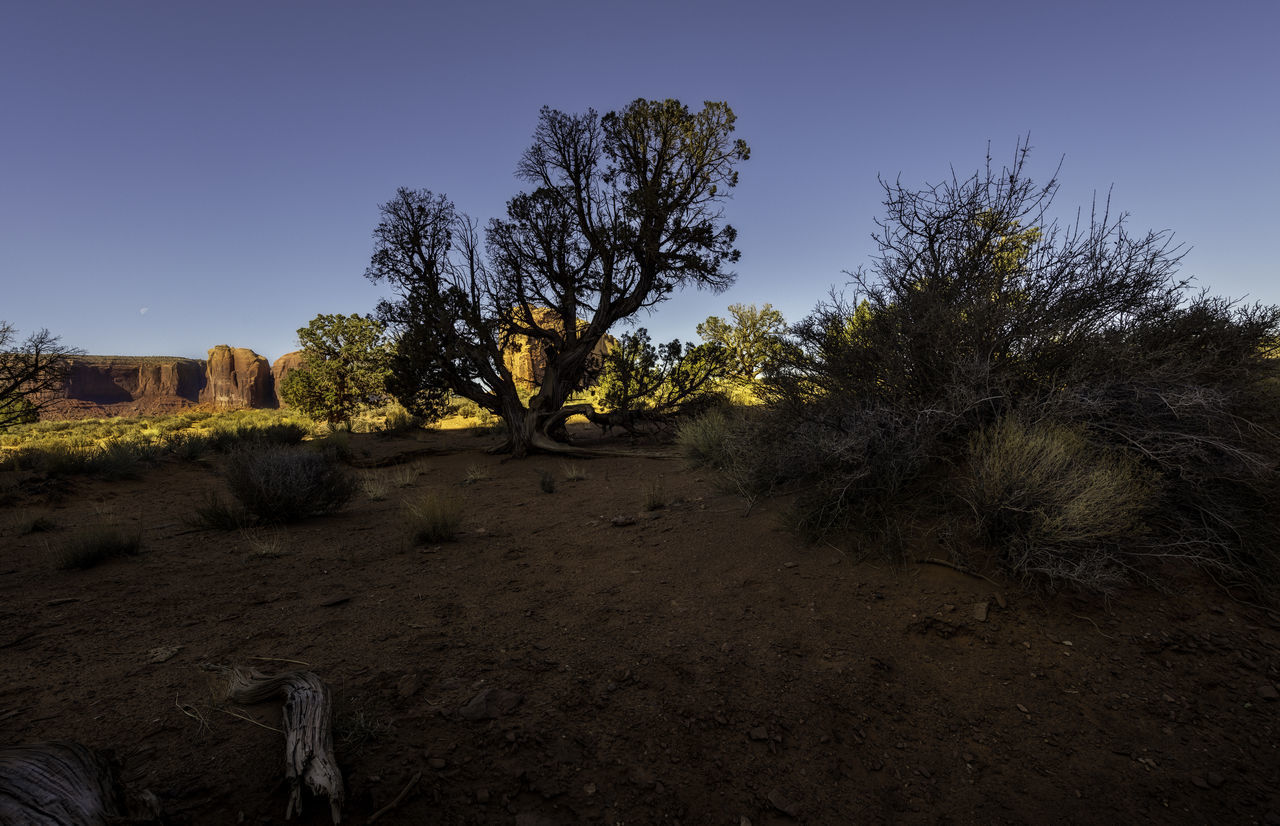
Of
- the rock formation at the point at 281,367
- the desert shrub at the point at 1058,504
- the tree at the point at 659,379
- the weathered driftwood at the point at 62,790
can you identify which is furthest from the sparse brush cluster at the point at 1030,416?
the rock formation at the point at 281,367

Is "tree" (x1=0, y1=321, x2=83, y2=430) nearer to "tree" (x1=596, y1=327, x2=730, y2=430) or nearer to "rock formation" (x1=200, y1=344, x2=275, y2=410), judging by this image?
"tree" (x1=596, y1=327, x2=730, y2=430)

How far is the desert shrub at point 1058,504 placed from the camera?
3334mm

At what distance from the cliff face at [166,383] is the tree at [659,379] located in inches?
2700

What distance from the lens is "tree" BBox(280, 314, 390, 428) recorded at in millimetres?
28094

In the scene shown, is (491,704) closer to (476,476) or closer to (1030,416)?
(1030,416)

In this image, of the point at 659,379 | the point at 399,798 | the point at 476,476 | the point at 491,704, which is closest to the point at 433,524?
the point at 491,704

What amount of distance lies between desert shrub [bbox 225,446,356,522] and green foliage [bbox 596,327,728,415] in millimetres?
8934

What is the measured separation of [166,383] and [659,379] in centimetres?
9290

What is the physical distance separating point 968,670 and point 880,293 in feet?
12.3

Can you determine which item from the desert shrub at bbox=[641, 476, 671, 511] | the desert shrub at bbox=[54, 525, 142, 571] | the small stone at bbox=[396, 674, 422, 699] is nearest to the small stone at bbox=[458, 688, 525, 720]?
the small stone at bbox=[396, 674, 422, 699]

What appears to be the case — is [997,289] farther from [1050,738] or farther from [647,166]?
[647,166]

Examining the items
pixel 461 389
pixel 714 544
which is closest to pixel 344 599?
pixel 714 544

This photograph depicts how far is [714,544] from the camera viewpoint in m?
5.23

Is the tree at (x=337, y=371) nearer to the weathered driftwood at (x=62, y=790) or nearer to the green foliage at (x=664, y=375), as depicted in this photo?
the green foliage at (x=664, y=375)
